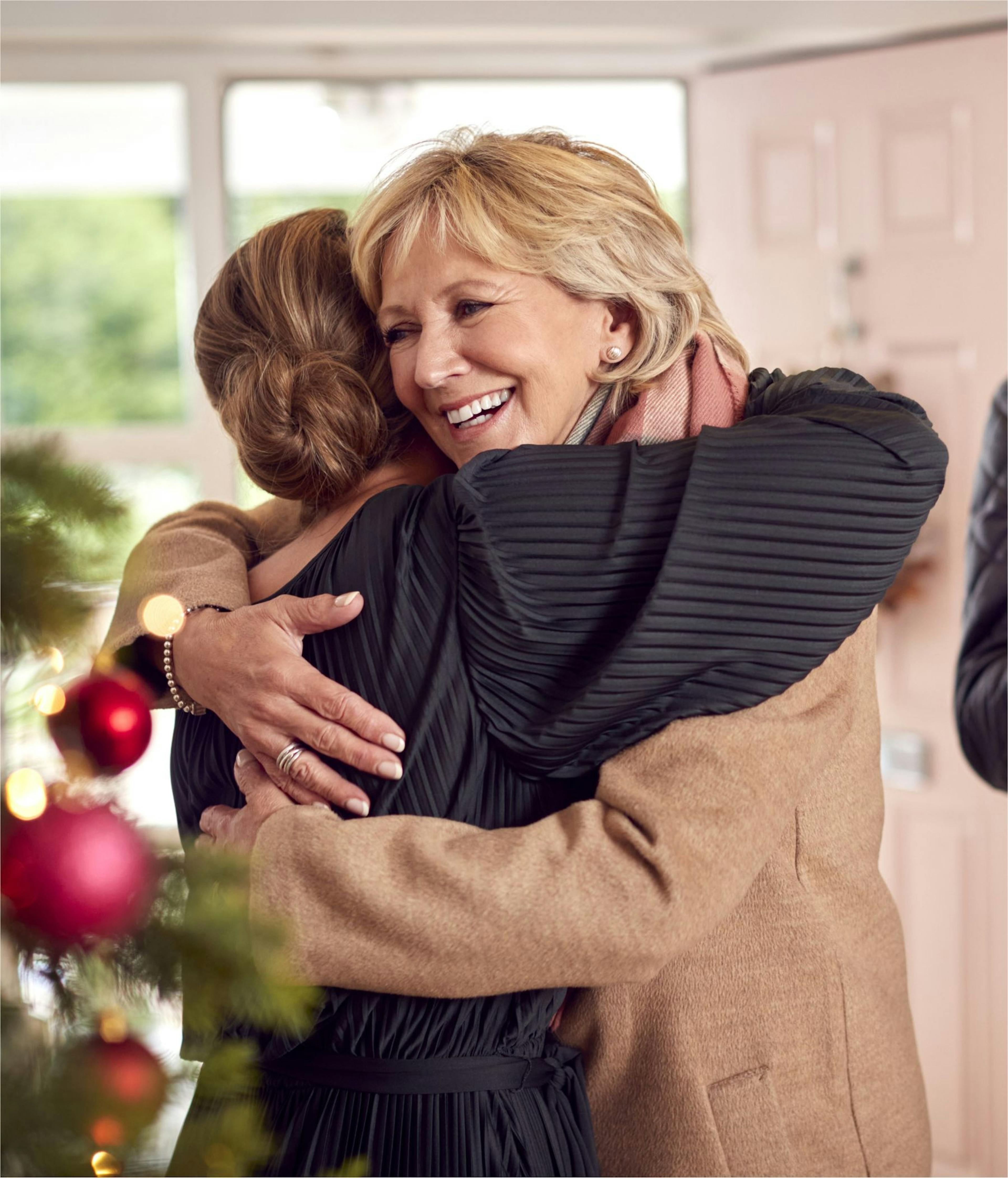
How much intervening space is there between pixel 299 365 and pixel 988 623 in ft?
4.19

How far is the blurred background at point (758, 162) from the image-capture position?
258 cm

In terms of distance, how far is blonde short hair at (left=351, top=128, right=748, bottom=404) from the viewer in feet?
3.86

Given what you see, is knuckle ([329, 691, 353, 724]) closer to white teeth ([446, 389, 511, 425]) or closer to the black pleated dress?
the black pleated dress

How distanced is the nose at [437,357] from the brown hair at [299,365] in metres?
0.08

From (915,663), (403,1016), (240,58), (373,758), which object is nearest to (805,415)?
(373,758)

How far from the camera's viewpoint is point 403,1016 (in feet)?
3.41

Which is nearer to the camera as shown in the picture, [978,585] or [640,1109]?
[640,1109]

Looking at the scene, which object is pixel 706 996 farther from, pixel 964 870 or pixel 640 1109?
pixel 964 870

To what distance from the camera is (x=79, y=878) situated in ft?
1.79

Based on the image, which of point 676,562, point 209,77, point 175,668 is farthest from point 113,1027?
point 209,77

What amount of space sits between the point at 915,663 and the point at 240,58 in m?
2.16

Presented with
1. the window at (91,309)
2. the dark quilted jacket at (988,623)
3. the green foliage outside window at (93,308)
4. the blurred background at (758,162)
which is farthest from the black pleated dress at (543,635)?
the green foliage outside window at (93,308)

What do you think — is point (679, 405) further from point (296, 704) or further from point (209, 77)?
point (209, 77)

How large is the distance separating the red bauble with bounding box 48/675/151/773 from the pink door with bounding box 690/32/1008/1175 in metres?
2.27
